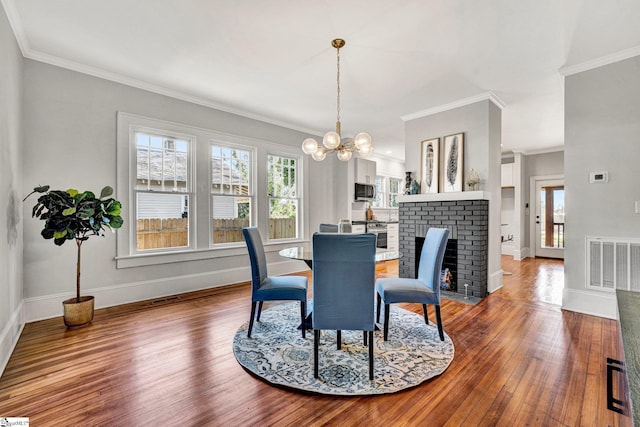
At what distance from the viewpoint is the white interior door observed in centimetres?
Answer: 718

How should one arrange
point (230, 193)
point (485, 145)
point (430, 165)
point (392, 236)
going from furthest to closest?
1. point (392, 236)
2. point (230, 193)
3. point (430, 165)
4. point (485, 145)

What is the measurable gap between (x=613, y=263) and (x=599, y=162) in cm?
110

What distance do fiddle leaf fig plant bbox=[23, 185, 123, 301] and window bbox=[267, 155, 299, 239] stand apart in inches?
102

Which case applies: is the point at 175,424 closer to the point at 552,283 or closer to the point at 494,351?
the point at 494,351

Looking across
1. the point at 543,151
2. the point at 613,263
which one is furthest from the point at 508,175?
the point at 613,263

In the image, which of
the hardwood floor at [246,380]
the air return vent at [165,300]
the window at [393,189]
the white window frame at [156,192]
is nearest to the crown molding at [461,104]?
the hardwood floor at [246,380]

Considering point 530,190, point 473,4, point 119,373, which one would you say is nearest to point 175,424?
point 119,373

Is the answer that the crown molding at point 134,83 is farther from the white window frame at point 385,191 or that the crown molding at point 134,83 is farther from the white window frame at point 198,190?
the white window frame at point 385,191

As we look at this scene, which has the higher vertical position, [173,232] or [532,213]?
[532,213]

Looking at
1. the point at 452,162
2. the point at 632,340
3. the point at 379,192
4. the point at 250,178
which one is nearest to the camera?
the point at 632,340

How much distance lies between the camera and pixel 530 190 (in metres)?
7.43

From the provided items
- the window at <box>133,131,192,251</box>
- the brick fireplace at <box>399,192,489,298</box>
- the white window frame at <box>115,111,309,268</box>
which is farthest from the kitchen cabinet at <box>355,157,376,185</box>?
the window at <box>133,131,192,251</box>

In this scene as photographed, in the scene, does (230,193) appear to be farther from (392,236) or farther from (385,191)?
(385,191)

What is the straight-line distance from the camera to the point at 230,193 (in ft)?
15.3
